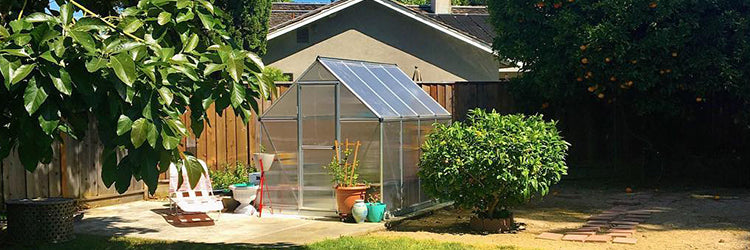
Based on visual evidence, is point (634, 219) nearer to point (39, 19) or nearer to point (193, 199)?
point (193, 199)

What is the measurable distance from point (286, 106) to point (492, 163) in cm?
331

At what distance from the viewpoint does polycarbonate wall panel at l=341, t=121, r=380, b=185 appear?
10.4m

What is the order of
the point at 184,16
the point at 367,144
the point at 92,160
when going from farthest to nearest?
the point at 92,160, the point at 367,144, the point at 184,16

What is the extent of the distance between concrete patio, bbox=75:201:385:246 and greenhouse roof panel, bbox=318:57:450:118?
170cm

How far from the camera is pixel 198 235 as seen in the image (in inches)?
366

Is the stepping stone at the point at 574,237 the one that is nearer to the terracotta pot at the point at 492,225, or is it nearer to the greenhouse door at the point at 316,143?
the terracotta pot at the point at 492,225

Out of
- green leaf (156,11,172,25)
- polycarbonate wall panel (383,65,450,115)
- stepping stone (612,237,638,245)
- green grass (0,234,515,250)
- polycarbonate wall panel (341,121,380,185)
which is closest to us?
green leaf (156,11,172,25)

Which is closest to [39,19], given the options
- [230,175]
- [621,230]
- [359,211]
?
[359,211]

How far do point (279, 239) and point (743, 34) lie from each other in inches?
332

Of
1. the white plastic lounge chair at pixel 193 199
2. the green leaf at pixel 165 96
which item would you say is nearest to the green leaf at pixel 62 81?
the green leaf at pixel 165 96

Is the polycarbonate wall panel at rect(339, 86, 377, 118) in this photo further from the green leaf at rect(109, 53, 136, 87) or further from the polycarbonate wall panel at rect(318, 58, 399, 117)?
the green leaf at rect(109, 53, 136, 87)

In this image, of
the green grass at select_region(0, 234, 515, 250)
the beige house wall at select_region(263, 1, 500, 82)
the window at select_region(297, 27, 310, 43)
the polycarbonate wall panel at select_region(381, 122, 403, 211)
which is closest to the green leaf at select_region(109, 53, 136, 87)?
the green grass at select_region(0, 234, 515, 250)

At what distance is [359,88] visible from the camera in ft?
35.2

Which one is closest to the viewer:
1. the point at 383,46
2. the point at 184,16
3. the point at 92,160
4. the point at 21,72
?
the point at 21,72
